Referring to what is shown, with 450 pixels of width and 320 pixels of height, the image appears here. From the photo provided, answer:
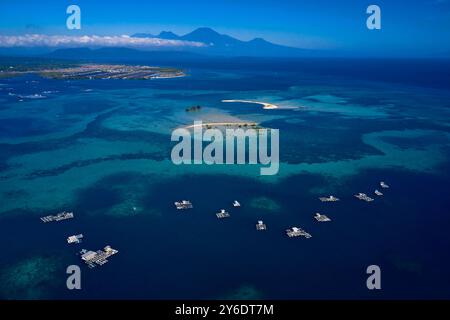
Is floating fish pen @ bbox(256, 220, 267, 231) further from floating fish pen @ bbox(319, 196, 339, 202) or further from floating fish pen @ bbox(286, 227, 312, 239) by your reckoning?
floating fish pen @ bbox(319, 196, 339, 202)

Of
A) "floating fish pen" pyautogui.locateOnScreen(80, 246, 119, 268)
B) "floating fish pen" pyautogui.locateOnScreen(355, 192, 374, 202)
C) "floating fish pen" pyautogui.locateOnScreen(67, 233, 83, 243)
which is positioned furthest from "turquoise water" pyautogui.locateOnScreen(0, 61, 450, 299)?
"floating fish pen" pyautogui.locateOnScreen(355, 192, 374, 202)

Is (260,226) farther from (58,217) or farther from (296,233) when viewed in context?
(58,217)

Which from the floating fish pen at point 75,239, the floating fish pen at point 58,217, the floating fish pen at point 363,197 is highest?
the floating fish pen at point 363,197

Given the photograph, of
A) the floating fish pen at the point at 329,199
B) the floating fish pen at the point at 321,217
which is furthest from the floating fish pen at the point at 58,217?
the floating fish pen at the point at 329,199

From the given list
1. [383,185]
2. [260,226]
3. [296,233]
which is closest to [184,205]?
[260,226]

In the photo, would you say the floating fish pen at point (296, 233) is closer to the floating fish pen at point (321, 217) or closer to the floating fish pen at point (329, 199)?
the floating fish pen at point (321, 217)

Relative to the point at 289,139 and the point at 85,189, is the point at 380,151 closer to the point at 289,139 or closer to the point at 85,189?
the point at 289,139

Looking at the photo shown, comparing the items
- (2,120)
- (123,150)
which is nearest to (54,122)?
(2,120)
